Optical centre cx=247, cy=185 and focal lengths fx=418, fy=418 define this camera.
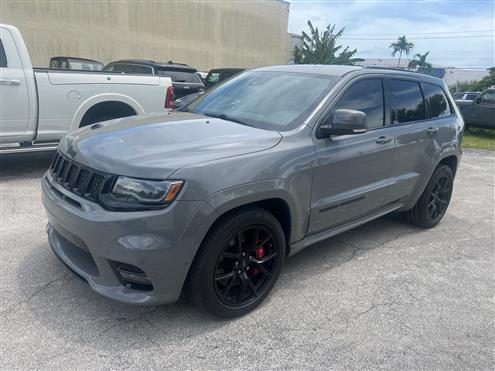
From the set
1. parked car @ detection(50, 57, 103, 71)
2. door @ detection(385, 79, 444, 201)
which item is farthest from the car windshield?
parked car @ detection(50, 57, 103, 71)

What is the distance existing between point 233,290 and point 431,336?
146 centimetres

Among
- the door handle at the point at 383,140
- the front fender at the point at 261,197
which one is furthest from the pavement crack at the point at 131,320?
the door handle at the point at 383,140

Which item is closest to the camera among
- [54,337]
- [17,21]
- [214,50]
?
[54,337]

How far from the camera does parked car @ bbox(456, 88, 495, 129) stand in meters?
15.8

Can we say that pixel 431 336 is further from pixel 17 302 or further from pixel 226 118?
pixel 17 302

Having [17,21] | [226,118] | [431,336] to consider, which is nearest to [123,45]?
[17,21]

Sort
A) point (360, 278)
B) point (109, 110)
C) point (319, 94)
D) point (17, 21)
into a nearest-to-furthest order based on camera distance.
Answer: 1. point (319, 94)
2. point (360, 278)
3. point (109, 110)
4. point (17, 21)

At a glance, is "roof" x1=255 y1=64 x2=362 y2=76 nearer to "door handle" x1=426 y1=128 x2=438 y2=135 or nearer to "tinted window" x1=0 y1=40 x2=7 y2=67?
"door handle" x1=426 y1=128 x2=438 y2=135

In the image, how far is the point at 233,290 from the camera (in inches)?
119

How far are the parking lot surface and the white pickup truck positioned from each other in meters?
1.91

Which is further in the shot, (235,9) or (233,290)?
(235,9)

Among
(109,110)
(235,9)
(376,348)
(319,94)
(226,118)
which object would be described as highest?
(235,9)

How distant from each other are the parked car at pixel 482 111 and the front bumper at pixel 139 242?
16.5 metres

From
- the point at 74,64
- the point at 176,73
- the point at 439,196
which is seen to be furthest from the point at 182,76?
the point at 439,196
